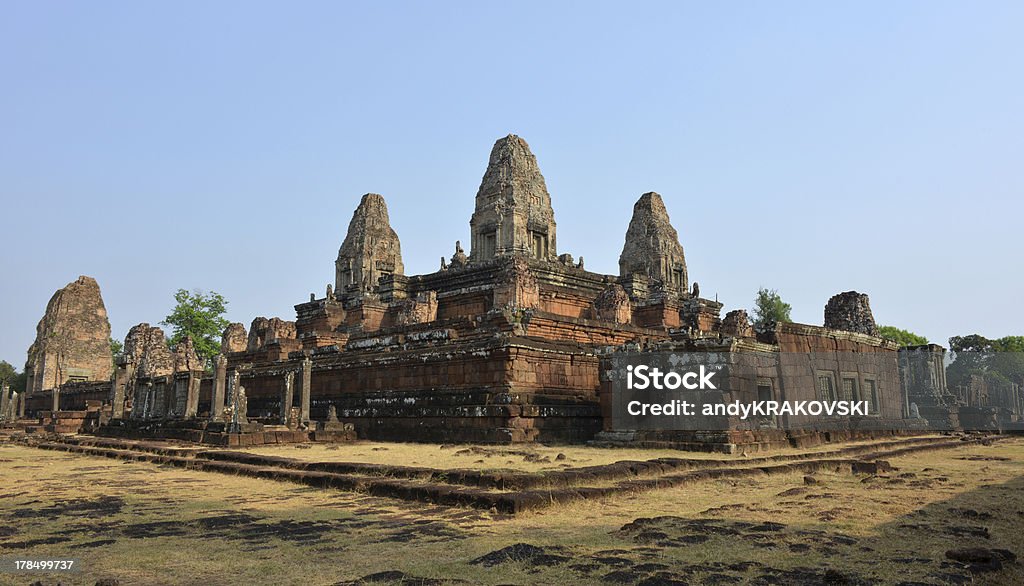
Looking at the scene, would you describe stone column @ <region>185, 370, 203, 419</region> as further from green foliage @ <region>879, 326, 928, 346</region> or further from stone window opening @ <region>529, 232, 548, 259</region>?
green foliage @ <region>879, 326, 928, 346</region>

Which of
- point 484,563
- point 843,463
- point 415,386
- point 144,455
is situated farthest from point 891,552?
point 415,386

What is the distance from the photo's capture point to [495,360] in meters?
17.2

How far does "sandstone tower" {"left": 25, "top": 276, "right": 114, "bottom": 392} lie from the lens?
45.2 meters

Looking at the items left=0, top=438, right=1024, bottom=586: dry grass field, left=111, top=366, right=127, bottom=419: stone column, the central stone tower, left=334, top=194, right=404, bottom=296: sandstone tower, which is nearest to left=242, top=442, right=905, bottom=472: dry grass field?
left=0, top=438, right=1024, bottom=586: dry grass field

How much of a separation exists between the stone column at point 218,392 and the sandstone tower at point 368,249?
2033 cm

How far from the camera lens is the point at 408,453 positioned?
45.3ft

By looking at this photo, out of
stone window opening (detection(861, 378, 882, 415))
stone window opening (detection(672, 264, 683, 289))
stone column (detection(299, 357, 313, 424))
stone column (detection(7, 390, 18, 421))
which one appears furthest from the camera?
stone window opening (detection(672, 264, 683, 289))

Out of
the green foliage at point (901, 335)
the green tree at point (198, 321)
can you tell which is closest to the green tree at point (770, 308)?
the green foliage at point (901, 335)

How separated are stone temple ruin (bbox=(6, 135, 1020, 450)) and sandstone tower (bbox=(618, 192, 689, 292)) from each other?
178 centimetres

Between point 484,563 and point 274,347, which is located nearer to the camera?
point 484,563

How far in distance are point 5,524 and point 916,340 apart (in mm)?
75002

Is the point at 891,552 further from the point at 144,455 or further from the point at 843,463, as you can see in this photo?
the point at 144,455

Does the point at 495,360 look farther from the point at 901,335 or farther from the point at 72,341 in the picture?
the point at 901,335

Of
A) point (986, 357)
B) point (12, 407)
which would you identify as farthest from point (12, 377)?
point (986, 357)
